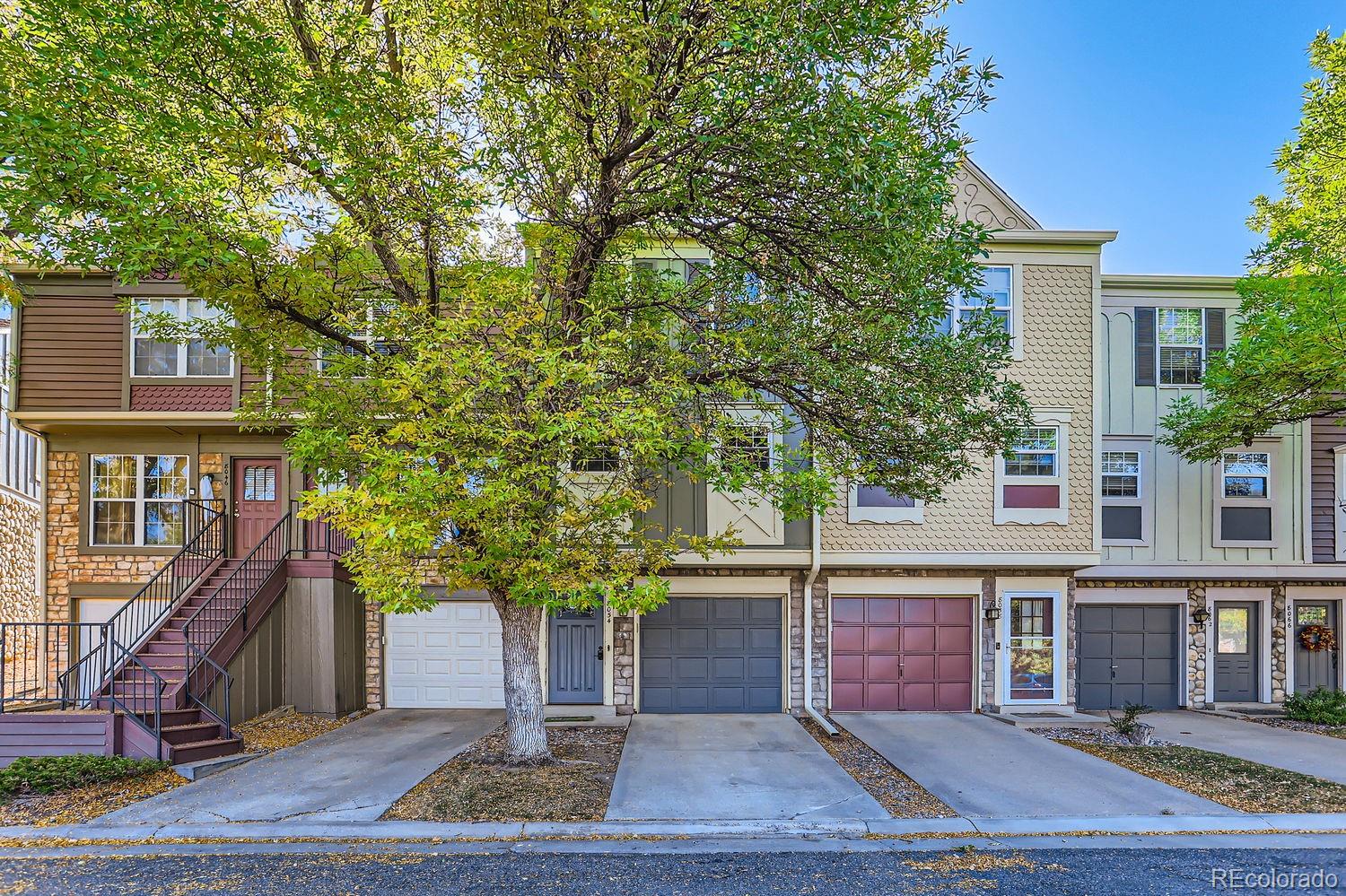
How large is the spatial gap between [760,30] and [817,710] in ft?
31.8

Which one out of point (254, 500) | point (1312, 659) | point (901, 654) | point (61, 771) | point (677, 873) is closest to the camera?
point (677, 873)

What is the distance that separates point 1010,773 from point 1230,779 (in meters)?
2.51

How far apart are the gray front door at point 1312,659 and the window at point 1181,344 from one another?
4.81 metres

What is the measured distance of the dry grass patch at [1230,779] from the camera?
740cm

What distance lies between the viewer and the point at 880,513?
37.8 feet

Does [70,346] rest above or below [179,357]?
above

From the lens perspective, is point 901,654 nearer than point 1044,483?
No

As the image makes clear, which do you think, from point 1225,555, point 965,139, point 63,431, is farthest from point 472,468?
point 1225,555

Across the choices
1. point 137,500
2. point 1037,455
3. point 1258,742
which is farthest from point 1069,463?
point 137,500

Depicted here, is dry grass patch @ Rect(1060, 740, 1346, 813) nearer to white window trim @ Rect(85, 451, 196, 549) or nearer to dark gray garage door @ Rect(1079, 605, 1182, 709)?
dark gray garage door @ Rect(1079, 605, 1182, 709)

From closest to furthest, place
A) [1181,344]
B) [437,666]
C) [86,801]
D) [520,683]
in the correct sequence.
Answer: [86,801] < [520,683] < [437,666] < [1181,344]

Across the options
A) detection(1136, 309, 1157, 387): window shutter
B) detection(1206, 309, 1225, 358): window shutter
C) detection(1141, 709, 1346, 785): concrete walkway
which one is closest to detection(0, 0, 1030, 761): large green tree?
detection(1141, 709, 1346, 785): concrete walkway

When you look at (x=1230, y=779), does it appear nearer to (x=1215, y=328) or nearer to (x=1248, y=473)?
(x=1248, y=473)

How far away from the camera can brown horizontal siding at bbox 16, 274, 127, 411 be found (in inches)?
470
